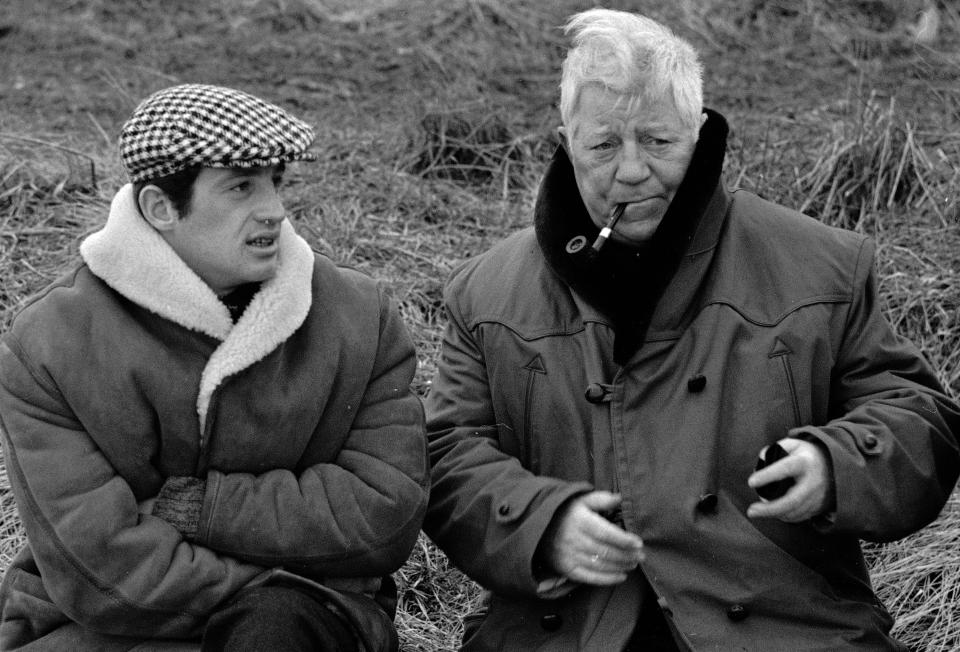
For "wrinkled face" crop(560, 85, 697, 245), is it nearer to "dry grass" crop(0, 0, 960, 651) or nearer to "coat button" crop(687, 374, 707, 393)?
"coat button" crop(687, 374, 707, 393)

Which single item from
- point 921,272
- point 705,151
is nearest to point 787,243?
point 705,151

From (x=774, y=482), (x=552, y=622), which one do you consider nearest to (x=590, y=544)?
(x=552, y=622)

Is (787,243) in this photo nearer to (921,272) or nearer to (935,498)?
(935,498)

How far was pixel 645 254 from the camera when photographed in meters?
2.82

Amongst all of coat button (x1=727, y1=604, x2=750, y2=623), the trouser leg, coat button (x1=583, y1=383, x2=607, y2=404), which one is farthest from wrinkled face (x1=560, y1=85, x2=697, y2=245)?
the trouser leg

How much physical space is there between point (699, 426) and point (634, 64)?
75 cm

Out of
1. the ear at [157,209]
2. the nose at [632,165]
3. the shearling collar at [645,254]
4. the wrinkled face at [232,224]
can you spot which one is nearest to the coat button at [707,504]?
the shearling collar at [645,254]

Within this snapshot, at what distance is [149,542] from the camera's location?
2.54 metres

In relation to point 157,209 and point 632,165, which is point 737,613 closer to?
point 632,165

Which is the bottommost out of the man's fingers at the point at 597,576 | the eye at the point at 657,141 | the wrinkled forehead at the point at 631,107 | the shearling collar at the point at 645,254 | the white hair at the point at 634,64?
the man's fingers at the point at 597,576

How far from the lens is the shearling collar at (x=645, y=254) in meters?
2.78

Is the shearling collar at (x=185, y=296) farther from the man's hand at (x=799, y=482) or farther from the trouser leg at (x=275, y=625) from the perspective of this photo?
the man's hand at (x=799, y=482)

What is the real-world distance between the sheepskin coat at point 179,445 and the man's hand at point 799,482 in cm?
70

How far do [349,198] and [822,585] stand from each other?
2914 mm
